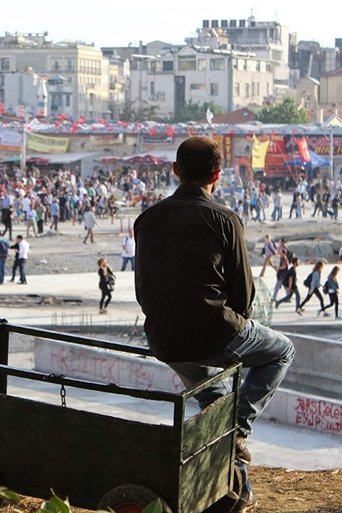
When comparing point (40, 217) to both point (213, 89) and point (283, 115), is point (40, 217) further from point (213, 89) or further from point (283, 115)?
point (213, 89)

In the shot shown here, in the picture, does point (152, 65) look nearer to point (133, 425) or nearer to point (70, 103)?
point (70, 103)

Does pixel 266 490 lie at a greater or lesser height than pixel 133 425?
lesser

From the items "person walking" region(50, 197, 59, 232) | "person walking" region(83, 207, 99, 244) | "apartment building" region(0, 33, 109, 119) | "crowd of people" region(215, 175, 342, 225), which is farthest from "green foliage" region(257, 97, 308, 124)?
"person walking" region(83, 207, 99, 244)

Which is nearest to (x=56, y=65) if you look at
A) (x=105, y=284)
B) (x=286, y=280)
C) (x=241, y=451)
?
(x=286, y=280)

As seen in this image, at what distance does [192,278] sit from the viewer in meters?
4.84

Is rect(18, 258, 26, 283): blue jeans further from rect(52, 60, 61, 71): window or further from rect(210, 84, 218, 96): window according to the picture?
rect(52, 60, 61, 71): window

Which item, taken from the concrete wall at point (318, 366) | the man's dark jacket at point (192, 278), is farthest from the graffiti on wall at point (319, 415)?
the man's dark jacket at point (192, 278)

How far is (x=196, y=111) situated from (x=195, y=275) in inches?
4528

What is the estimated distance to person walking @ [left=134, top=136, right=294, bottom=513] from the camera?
4840 mm

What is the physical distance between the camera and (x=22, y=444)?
5.14 m

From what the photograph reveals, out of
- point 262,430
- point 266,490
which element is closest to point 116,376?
point 262,430

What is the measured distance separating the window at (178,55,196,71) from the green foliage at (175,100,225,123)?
6598 millimetres

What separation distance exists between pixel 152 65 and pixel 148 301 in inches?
5082

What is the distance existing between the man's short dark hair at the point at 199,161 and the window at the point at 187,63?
404 ft
